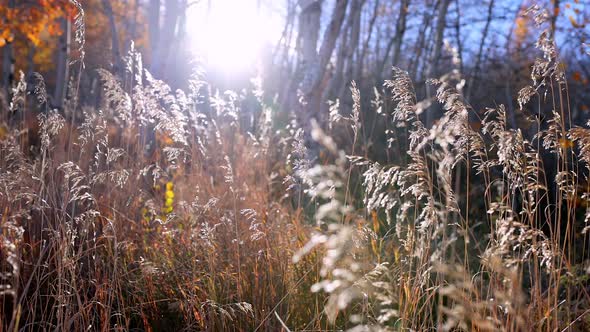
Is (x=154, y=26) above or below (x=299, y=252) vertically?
above

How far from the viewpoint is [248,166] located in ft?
15.7

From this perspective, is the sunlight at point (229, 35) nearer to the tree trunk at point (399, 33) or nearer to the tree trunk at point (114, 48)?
the tree trunk at point (399, 33)

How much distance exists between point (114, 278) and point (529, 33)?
41.2 ft

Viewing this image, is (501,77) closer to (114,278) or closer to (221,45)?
(221,45)

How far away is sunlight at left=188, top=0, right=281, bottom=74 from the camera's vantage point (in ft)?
39.8

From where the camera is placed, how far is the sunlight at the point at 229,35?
1212 cm

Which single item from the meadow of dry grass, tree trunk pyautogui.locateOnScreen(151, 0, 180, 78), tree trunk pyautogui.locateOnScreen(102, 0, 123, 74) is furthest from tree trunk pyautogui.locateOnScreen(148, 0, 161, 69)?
the meadow of dry grass

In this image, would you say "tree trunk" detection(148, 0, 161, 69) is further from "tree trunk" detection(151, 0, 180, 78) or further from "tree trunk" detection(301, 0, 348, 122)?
"tree trunk" detection(301, 0, 348, 122)

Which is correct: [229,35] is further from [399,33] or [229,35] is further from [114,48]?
[114,48]

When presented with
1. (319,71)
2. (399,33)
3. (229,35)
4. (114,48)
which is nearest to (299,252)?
(114,48)

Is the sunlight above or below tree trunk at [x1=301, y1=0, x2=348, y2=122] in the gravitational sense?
above

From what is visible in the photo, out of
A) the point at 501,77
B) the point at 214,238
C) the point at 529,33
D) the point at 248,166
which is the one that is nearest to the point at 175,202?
the point at 248,166

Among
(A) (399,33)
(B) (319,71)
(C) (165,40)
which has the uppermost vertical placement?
(A) (399,33)

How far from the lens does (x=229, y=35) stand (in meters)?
12.8
